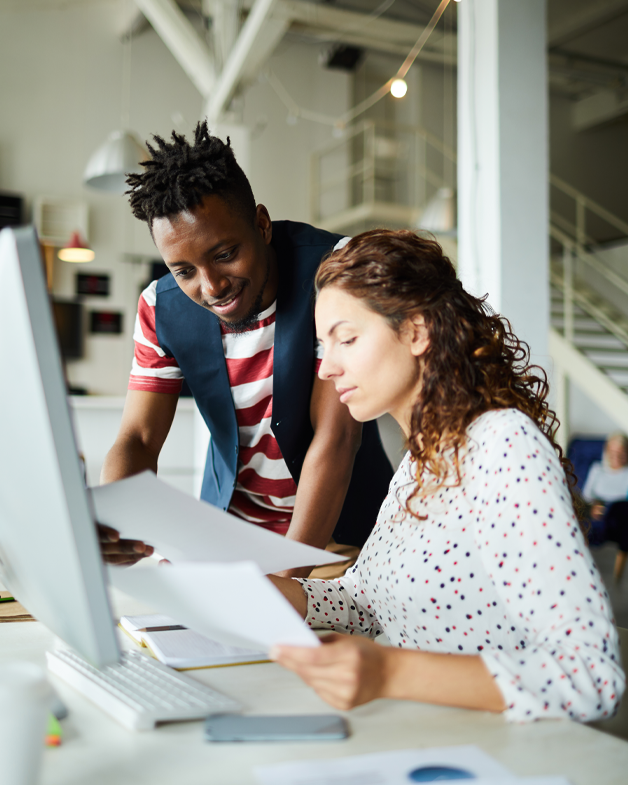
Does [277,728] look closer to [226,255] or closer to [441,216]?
[226,255]

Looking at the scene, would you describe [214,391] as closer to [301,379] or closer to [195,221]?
→ [301,379]

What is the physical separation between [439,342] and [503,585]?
348 mm

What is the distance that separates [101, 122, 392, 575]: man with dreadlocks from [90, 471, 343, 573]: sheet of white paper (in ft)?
1.59

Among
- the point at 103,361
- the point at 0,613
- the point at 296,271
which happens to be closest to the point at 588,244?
the point at 103,361

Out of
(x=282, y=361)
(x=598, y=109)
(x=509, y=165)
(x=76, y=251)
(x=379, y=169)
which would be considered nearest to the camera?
(x=282, y=361)

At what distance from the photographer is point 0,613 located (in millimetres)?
1098

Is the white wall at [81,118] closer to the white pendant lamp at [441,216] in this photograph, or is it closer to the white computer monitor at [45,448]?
the white pendant lamp at [441,216]

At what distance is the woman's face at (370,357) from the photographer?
3.26 feet

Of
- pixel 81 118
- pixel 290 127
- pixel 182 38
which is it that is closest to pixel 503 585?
pixel 182 38

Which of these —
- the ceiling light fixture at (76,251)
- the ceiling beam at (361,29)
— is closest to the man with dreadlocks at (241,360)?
the ceiling beam at (361,29)

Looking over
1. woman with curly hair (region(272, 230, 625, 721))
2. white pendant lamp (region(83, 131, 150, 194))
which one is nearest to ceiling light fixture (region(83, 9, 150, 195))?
white pendant lamp (region(83, 131, 150, 194))

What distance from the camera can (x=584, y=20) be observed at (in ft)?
21.7

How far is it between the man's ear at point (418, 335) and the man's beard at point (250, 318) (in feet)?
1.45

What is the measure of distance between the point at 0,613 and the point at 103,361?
5374 millimetres
